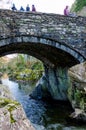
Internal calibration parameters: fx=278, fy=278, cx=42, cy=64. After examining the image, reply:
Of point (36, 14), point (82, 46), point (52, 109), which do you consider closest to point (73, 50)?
point (82, 46)

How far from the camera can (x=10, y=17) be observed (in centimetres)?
1758

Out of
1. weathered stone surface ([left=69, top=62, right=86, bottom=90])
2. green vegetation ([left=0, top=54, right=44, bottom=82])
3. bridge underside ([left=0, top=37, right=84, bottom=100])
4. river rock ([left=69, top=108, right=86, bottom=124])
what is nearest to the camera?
river rock ([left=69, top=108, right=86, bottom=124])

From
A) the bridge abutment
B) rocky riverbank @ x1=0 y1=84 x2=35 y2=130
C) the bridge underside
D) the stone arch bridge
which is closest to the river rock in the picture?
the stone arch bridge

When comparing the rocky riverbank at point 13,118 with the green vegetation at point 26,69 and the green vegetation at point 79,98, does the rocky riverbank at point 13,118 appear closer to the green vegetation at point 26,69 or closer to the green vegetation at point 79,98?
the green vegetation at point 79,98

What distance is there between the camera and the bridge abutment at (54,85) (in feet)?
80.8

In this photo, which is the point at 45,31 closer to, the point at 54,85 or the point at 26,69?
the point at 54,85

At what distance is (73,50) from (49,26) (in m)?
2.51

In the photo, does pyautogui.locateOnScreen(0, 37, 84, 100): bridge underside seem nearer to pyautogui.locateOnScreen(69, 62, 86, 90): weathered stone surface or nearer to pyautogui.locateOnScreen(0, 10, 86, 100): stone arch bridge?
pyautogui.locateOnScreen(0, 10, 86, 100): stone arch bridge

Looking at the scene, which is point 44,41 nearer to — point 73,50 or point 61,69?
point 73,50

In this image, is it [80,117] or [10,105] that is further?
[80,117]

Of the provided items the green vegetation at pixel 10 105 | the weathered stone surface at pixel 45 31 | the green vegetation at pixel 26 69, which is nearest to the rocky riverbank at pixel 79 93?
the weathered stone surface at pixel 45 31

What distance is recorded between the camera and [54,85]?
2567 centimetres

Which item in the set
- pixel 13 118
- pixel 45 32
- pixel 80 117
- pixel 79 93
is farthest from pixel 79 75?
pixel 13 118

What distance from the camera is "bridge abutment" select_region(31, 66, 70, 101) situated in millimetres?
24641
